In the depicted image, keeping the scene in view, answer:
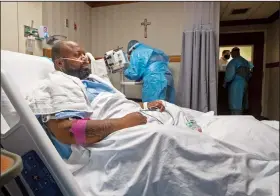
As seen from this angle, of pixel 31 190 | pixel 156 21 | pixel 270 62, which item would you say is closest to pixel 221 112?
pixel 270 62

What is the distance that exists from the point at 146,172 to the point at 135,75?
34 centimetres

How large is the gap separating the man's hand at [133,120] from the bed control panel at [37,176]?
278mm

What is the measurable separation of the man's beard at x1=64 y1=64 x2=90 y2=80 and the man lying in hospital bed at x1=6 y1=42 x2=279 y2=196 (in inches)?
2.3

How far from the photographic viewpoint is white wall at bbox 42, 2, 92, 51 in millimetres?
783

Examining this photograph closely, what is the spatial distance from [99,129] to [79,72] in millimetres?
329

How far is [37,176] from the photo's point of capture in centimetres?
57

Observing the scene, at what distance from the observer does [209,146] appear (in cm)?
60

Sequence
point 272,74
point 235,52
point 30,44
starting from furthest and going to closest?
point 30,44, point 235,52, point 272,74

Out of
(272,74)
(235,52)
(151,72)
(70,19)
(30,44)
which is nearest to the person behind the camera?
(272,74)

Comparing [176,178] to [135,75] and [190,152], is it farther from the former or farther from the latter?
[135,75]

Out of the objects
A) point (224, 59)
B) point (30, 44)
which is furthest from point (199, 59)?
point (30, 44)

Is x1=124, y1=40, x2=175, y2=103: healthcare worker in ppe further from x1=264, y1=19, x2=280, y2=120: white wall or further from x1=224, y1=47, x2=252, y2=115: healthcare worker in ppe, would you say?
x1=264, y1=19, x2=280, y2=120: white wall

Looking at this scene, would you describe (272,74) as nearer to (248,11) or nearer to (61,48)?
(248,11)

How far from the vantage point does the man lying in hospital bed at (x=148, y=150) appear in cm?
56
